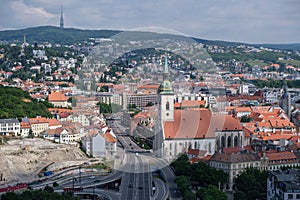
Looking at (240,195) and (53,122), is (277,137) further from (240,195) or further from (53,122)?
(53,122)

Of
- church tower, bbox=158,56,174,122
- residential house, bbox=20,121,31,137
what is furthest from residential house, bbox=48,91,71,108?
church tower, bbox=158,56,174,122

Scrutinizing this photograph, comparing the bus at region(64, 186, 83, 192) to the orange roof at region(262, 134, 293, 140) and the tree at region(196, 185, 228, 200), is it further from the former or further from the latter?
the orange roof at region(262, 134, 293, 140)

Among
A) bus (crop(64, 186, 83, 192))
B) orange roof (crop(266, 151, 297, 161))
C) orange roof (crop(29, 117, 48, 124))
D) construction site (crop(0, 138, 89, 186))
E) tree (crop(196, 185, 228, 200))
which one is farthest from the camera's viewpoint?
orange roof (crop(29, 117, 48, 124))

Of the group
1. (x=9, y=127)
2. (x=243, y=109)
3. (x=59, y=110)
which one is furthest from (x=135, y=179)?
(x=243, y=109)

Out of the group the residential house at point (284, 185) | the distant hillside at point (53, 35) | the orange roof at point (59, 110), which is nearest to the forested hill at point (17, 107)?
the orange roof at point (59, 110)

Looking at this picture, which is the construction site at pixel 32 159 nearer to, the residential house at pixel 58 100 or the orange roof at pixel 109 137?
the orange roof at pixel 109 137

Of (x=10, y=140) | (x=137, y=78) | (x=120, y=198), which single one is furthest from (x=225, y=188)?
(x=137, y=78)

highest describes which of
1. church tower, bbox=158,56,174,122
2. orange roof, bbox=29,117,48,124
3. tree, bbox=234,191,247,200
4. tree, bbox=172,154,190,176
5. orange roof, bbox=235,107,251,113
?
church tower, bbox=158,56,174,122

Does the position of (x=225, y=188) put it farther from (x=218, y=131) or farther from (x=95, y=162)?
(x=95, y=162)
